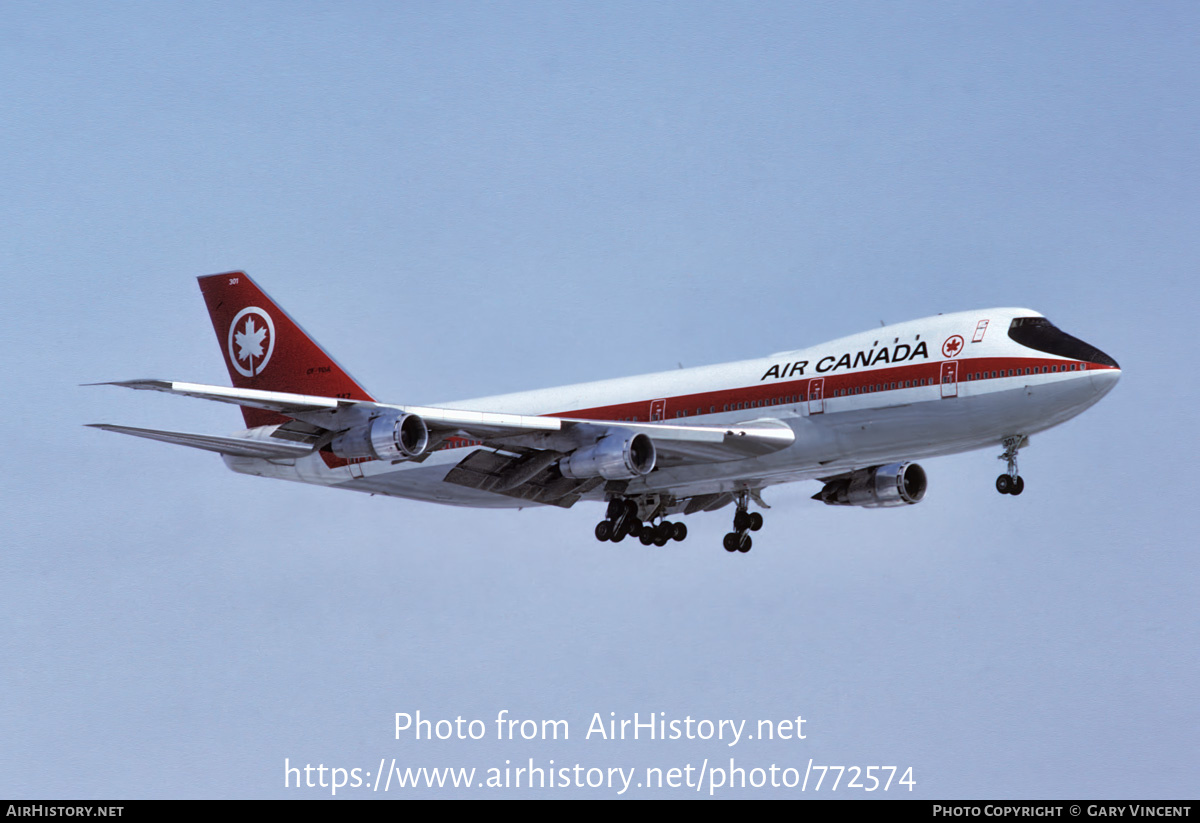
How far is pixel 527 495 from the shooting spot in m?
48.4

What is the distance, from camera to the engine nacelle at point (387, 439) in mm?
40938

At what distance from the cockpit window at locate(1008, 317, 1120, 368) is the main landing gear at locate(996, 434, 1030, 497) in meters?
2.78

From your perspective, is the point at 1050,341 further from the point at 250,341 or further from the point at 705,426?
the point at 250,341

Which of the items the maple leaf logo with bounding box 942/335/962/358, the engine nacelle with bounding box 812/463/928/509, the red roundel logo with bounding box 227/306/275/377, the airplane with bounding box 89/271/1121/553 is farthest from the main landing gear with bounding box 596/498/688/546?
the red roundel logo with bounding box 227/306/275/377

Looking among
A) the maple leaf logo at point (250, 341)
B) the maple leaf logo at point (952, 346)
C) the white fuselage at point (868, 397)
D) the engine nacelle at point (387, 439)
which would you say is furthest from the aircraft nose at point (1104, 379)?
the maple leaf logo at point (250, 341)

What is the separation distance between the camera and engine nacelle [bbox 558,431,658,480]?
4403 cm

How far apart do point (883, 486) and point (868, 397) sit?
25.2ft

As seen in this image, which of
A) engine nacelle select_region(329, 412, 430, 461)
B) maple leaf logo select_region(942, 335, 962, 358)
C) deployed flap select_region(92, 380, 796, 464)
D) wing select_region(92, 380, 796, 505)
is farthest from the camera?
maple leaf logo select_region(942, 335, 962, 358)

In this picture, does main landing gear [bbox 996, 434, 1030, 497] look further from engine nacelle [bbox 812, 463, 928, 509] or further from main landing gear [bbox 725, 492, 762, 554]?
main landing gear [bbox 725, 492, 762, 554]

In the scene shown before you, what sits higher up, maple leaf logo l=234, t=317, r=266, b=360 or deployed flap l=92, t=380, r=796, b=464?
maple leaf logo l=234, t=317, r=266, b=360

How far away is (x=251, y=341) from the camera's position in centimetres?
5547

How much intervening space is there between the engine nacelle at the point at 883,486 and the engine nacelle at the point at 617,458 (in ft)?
30.1

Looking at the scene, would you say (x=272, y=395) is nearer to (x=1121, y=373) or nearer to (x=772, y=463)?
(x=772, y=463)

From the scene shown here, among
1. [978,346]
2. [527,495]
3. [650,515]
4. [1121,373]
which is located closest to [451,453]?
[527,495]
